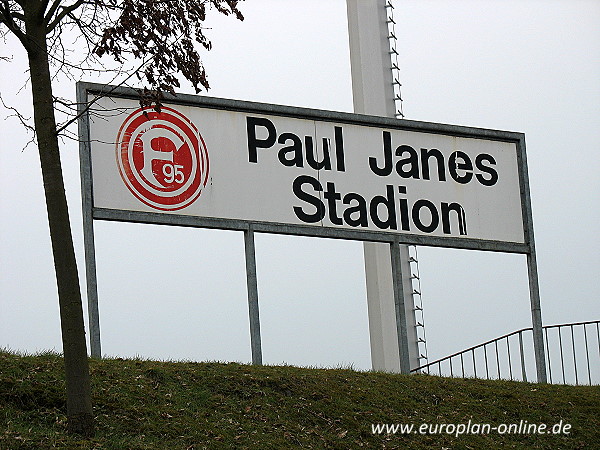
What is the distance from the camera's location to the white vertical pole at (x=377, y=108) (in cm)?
1975

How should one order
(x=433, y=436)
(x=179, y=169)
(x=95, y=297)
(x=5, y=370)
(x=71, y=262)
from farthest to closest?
(x=179, y=169)
(x=95, y=297)
(x=433, y=436)
(x=5, y=370)
(x=71, y=262)

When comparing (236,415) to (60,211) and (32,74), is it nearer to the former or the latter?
(60,211)

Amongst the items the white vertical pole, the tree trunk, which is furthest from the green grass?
the white vertical pole

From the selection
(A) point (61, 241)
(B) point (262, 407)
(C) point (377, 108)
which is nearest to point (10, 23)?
(A) point (61, 241)

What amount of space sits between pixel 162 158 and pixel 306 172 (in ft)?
6.40

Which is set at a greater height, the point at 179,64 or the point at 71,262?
the point at 179,64

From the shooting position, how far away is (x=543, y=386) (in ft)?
47.1

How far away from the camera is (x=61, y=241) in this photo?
988cm

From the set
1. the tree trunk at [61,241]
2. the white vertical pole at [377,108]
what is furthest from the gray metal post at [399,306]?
the tree trunk at [61,241]

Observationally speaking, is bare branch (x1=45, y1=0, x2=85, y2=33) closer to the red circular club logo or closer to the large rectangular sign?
the large rectangular sign

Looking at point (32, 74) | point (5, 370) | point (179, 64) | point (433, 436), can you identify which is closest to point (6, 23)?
point (32, 74)

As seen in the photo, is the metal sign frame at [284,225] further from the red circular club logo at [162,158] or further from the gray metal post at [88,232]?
the red circular club logo at [162,158]

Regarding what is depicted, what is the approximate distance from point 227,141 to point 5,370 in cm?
446

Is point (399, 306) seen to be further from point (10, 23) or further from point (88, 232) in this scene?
point (10, 23)
